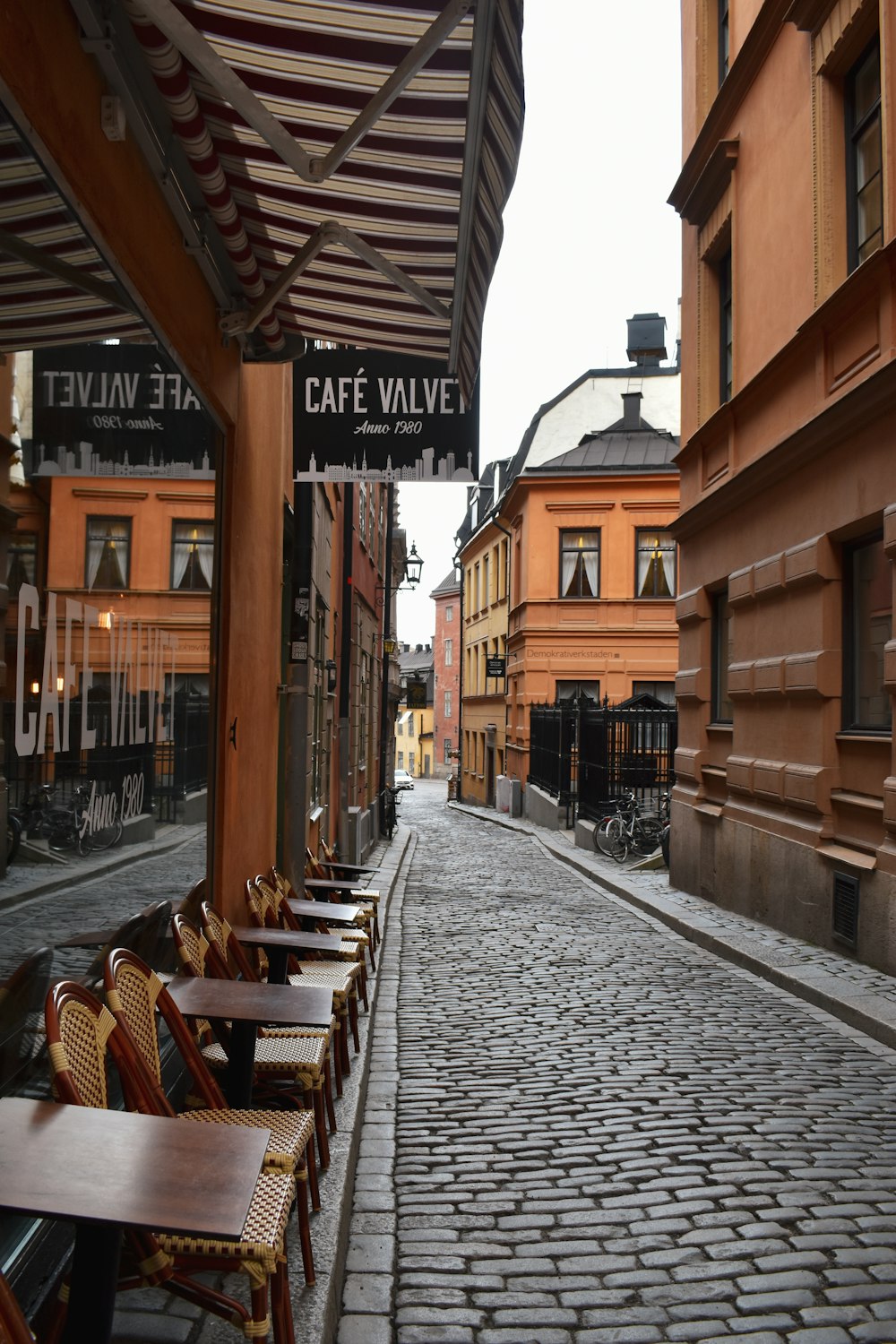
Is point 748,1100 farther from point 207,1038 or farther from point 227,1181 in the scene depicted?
point 227,1181

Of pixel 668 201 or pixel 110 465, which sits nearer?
pixel 110 465

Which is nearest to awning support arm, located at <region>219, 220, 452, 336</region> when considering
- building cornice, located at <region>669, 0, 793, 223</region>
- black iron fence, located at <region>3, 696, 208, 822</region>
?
black iron fence, located at <region>3, 696, 208, 822</region>

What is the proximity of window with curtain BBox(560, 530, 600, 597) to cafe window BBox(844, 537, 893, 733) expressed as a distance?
21.4 m

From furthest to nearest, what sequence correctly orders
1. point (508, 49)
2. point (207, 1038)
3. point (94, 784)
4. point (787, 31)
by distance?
point (787, 31), point (207, 1038), point (94, 784), point (508, 49)

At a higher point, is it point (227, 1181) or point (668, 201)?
point (668, 201)

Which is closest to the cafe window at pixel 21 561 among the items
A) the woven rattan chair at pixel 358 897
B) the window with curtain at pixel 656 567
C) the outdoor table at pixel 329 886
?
the outdoor table at pixel 329 886

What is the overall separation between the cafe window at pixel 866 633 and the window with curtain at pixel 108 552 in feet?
20.2

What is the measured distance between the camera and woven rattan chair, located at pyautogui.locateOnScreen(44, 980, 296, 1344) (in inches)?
111

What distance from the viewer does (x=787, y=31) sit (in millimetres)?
11164

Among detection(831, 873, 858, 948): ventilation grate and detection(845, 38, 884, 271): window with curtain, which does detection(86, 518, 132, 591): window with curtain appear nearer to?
detection(831, 873, 858, 948): ventilation grate

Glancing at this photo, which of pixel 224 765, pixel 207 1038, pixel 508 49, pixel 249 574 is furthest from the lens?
pixel 249 574

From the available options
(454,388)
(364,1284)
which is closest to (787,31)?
(454,388)

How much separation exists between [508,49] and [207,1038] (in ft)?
12.5

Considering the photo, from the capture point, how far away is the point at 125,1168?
98.3 inches
